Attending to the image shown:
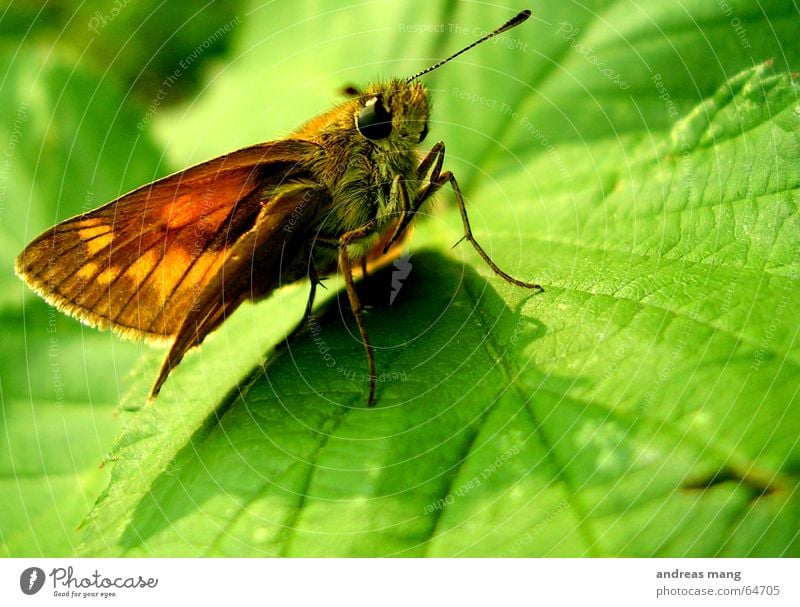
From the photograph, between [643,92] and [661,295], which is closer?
[661,295]

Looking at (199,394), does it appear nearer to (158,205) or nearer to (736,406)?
(158,205)

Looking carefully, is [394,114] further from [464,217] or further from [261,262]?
[261,262]

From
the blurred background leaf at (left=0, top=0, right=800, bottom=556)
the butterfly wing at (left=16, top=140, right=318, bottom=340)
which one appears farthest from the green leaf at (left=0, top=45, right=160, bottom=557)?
the butterfly wing at (left=16, top=140, right=318, bottom=340)

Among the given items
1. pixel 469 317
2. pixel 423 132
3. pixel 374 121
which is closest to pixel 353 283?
pixel 469 317
